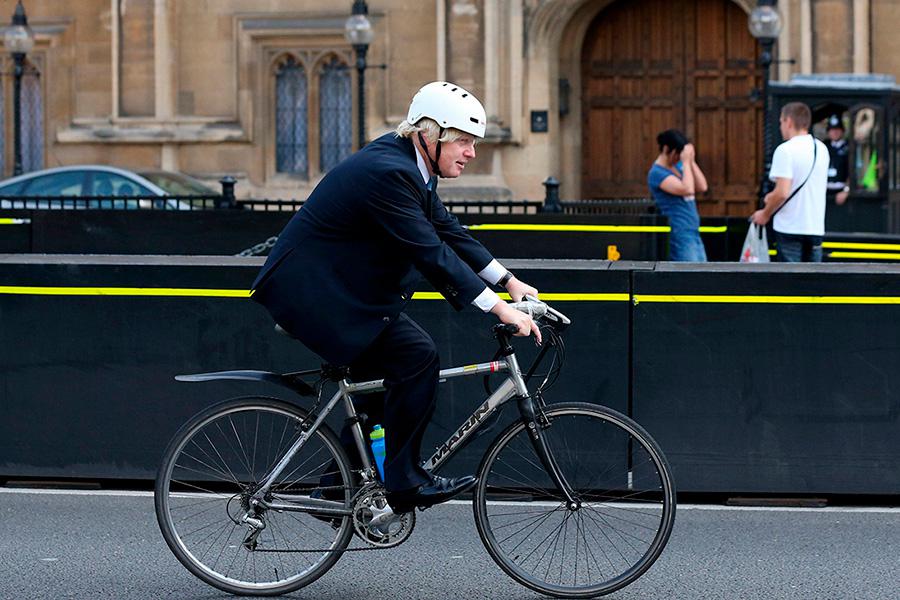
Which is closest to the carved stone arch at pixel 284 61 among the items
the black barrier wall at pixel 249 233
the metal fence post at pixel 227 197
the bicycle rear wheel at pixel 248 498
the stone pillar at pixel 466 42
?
the stone pillar at pixel 466 42

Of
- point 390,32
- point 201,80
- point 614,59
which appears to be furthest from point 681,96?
point 201,80

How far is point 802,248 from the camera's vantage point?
12.2 meters

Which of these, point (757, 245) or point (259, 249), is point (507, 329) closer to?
point (757, 245)

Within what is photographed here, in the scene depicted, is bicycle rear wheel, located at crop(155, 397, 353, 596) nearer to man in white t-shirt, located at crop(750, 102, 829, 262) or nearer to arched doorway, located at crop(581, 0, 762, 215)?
man in white t-shirt, located at crop(750, 102, 829, 262)

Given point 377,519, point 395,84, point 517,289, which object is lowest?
point 377,519

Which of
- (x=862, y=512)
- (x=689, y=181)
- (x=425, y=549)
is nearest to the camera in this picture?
(x=425, y=549)

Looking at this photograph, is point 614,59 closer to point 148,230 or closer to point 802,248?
point 148,230

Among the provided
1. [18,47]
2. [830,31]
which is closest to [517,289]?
[830,31]

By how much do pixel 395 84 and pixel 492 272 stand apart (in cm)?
2070

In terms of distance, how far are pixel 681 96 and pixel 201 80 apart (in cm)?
735

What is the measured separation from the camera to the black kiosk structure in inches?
674

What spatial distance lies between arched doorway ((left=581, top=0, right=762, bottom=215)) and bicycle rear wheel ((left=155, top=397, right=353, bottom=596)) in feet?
68.0

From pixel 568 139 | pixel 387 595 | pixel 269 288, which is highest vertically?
pixel 568 139

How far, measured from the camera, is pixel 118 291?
8.30m
